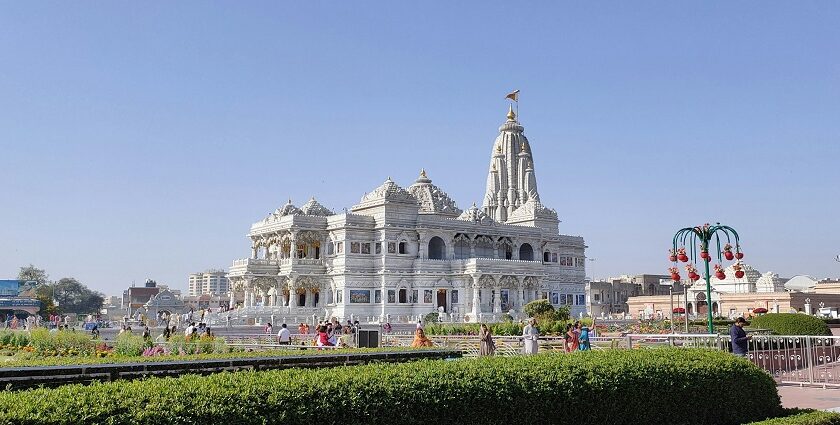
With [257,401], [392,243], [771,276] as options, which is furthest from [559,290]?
[257,401]

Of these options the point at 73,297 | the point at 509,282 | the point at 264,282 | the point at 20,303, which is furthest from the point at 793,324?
the point at 73,297

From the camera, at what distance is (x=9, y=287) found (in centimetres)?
11556

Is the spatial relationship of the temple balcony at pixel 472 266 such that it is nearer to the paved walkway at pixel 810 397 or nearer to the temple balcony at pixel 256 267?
the temple balcony at pixel 256 267

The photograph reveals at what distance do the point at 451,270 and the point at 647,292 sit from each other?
243 feet

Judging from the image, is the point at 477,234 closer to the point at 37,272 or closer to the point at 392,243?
the point at 392,243

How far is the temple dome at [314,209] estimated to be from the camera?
76.6m

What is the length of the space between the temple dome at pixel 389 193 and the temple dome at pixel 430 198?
6.74 m

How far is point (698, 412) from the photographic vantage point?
43.1 feet

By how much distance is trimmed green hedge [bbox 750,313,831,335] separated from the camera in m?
28.4

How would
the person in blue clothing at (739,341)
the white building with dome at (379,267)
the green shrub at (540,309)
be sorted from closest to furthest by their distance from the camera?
the person in blue clothing at (739,341) → the green shrub at (540,309) → the white building with dome at (379,267)

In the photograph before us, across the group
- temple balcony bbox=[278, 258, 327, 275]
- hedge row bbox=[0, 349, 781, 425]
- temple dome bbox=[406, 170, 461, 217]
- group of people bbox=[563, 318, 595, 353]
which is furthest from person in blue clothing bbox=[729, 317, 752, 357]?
temple dome bbox=[406, 170, 461, 217]

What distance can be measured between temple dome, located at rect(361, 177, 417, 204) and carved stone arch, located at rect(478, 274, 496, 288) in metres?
10.1

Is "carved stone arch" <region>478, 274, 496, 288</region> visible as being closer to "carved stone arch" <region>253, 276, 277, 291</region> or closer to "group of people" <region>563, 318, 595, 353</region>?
"carved stone arch" <region>253, 276, 277, 291</region>

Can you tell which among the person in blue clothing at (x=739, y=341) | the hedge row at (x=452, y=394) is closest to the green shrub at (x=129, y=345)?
the hedge row at (x=452, y=394)
